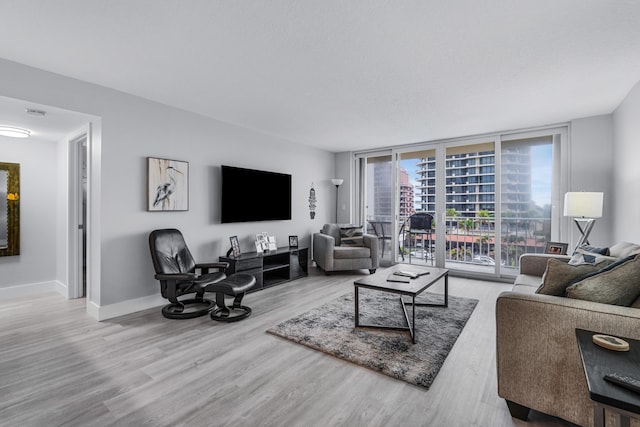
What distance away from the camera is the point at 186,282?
3.22 metres

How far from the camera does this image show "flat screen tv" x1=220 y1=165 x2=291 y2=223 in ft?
14.3

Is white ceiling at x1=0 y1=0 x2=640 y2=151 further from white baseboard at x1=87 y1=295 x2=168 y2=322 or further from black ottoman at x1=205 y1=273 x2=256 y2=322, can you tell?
white baseboard at x1=87 y1=295 x2=168 y2=322

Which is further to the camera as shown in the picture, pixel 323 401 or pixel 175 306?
pixel 175 306

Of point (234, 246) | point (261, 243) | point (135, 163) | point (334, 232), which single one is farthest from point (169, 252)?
point (334, 232)

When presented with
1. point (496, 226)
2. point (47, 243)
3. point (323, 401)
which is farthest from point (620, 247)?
point (47, 243)

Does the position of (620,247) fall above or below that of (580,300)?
above

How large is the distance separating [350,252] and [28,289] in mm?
4681

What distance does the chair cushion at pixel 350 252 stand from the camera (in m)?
5.24

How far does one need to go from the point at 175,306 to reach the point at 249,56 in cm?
275

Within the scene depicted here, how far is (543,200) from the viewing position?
461 centimetres

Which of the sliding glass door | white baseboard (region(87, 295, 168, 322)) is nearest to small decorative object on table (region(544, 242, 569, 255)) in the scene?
the sliding glass door

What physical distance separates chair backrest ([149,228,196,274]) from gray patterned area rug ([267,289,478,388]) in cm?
134

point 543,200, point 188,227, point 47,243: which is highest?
point 543,200

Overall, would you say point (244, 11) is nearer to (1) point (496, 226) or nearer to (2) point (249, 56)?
(2) point (249, 56)
